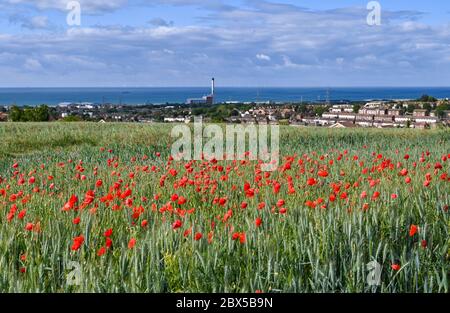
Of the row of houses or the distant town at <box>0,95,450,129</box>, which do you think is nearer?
the row of houses

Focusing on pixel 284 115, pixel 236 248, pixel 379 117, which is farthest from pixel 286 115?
pixel 236 248

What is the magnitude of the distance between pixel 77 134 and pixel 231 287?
20.2m

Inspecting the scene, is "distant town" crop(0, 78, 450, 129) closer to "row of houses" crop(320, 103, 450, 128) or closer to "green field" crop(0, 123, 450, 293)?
"row of houses" crop(320, 103, 450, 128)

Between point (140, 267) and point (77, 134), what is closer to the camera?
point (140, 267)

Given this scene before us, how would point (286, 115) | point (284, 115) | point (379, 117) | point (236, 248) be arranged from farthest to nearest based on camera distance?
1. point (284, 115)
2. point (286, 115)
3. point (379, 117)
4. point (236, 248)

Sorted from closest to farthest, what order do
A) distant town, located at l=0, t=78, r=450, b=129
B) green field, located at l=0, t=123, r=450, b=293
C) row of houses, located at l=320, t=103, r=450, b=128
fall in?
1. green field, located at l=0, t=123, r=450, b=293
2. row of houses, located at l=320, t=103, r=450, b=128
3. distant town, located at l=0, t=78, r=450, b=129

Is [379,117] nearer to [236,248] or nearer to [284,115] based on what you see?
[284,115]

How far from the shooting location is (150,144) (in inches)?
806

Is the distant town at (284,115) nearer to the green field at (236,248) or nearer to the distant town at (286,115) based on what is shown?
the distant town at (286,115)

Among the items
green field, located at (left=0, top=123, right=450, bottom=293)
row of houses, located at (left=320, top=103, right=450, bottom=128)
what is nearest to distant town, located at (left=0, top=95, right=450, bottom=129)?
row of houses, located at (left=320, top=103, right=450, bottom=128)

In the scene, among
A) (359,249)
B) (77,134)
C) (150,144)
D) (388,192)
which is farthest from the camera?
(77,134)

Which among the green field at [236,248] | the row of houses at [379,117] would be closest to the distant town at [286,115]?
the row of houses at [379,117]
